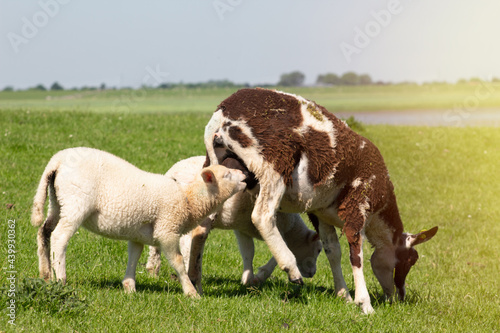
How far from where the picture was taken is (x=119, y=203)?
5.85m

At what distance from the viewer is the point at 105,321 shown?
5.05 metres

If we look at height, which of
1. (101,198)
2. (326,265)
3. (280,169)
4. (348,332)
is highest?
(280,169)

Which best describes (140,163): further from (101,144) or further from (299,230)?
(299,230)

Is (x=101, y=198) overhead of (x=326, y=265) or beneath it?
overhead

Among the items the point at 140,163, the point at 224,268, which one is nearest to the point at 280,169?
the point at 224,268

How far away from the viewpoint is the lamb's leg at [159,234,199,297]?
6.22 metres

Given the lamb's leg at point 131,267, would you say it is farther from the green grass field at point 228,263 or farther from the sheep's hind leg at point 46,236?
the sheep's hind leg at point 46,236

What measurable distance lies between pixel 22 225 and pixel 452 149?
15.0 m

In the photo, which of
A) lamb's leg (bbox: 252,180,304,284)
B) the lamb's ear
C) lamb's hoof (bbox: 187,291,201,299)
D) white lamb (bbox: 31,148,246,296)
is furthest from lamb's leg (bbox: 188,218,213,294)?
the lamb's ear

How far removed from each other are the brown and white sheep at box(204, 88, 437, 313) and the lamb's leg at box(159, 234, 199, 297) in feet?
2.99

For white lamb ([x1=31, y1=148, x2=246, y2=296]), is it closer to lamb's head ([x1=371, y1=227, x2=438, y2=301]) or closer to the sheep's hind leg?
the sheep's hind leg

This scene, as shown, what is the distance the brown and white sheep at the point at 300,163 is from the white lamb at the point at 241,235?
481 mm

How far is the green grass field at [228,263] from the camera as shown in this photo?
5.29 meters

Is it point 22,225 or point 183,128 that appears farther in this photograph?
point 183,128
